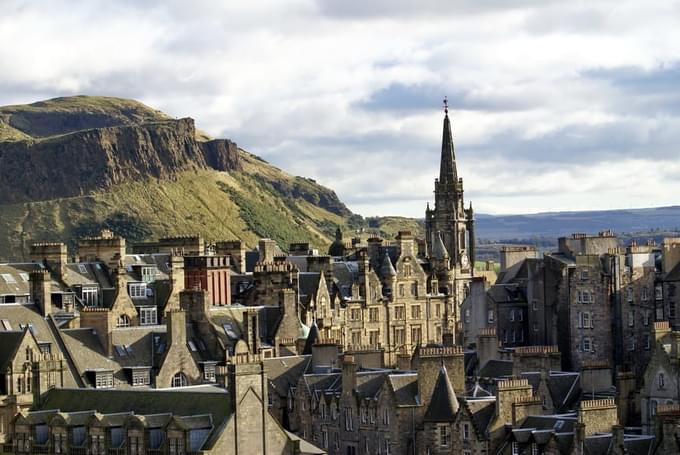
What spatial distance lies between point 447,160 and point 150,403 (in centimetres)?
10577

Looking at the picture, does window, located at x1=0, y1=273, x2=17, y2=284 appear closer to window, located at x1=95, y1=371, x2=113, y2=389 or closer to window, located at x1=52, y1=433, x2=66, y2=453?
window, located at x1=95, y1=371, x2=113, y2=389

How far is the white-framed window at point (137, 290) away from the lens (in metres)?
118

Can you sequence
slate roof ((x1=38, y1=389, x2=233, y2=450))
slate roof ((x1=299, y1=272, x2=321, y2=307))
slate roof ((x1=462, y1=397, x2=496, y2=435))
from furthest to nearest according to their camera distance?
slate roof ((x1=299, y1=272, x2=321, y2=307)) < slate roof ((x1=462, y1=397, x2=496, y2=435)) < slate roof ((x1=38, y1=389, x2=233, y2=450))

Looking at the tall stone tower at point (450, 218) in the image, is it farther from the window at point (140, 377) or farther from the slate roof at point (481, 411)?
the slate roof at point (481, 411)

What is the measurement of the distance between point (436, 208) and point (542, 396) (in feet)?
295

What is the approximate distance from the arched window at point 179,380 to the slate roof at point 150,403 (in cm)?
1286

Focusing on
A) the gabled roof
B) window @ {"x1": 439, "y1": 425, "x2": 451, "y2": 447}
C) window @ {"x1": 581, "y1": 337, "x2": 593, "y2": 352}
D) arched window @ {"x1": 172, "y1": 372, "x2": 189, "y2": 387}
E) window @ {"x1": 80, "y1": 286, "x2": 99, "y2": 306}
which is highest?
window @ {"x1": 80, "y1": 286, "x2": 99, "y2": 306}

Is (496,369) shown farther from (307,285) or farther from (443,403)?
(307,285)

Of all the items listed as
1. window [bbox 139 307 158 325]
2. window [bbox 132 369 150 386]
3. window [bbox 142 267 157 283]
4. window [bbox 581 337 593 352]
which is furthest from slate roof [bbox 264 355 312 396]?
window [bbox 581 337 593 352]

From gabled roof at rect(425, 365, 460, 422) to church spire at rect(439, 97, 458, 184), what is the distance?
93.9 m

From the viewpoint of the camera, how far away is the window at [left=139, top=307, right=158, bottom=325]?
114250mm

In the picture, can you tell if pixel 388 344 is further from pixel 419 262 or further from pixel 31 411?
pixel 31 411

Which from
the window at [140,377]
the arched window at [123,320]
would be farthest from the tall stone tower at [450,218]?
the window at [140,377]

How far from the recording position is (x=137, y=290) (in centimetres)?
11888
